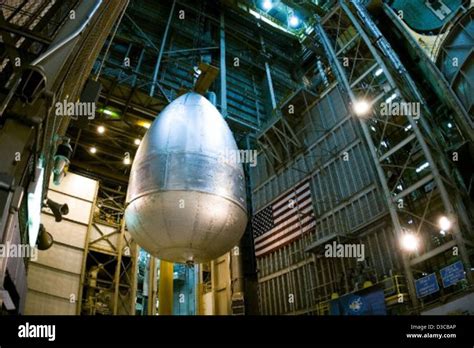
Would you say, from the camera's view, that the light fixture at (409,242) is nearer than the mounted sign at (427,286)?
No

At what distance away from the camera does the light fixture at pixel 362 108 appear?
49.1 ft

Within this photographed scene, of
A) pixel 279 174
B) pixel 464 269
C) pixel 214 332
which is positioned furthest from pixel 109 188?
pixel 214 332

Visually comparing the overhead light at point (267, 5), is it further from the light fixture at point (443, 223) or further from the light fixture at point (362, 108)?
the light fixture at point (443, 223)

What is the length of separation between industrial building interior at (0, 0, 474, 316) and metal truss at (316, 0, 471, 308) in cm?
8

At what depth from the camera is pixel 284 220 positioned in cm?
1788

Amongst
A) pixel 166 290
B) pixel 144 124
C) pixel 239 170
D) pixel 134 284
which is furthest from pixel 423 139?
pixel 134 284

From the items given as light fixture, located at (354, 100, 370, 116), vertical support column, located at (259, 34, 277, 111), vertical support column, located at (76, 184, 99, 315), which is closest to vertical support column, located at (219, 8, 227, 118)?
vertical support column, located at (259, 34, 277, 111)

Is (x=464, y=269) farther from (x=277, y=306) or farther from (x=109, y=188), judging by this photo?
(x=109, y=188)

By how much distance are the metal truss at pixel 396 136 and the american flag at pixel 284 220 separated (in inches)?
153

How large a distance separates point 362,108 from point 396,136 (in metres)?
2.02

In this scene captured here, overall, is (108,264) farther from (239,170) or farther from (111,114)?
(239,170)

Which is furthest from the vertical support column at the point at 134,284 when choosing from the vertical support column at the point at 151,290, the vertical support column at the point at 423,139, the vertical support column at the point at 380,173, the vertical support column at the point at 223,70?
the vertical support column at the point at 423,139

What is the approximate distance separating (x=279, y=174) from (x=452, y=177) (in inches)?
337

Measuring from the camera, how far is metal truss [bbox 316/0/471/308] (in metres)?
12.1
